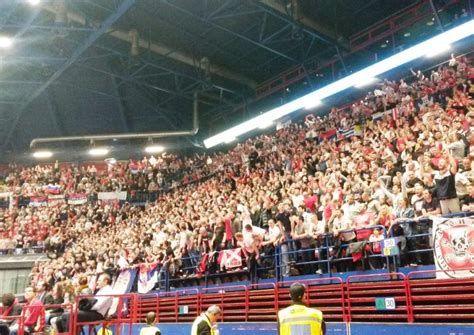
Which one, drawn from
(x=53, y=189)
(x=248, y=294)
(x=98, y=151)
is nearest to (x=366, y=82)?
(x=248, y=294)

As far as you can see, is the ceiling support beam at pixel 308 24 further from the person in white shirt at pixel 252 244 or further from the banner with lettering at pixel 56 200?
the banner with lettering at pixel 56 200

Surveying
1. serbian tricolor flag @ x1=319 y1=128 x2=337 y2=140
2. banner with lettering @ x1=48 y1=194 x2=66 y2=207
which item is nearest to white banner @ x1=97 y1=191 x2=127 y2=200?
banner with lettering @ x1=48 y1=194 x2=66 y2=207

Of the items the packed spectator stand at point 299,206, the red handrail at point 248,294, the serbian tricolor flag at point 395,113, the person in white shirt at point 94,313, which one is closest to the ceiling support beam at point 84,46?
the packed spectator stand at point 299,206

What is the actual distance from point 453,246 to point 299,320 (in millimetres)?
4609

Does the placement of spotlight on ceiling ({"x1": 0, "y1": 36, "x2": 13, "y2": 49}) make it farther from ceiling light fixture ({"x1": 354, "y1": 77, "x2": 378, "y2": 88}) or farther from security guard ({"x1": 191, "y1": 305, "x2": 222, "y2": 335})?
security guard ({"x1": 191, "y1": 305, "x2": 222, "y2": 335})

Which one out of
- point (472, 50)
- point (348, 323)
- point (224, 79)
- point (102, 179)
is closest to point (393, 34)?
point (472, 50)

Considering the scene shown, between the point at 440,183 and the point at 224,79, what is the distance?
1852 cm

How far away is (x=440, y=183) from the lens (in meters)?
9.66

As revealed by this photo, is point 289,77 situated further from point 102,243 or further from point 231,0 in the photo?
point 102,243

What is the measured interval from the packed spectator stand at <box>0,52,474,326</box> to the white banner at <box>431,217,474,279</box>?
544 millimetres

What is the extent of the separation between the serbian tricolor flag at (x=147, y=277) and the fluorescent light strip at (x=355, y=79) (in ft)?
32.8

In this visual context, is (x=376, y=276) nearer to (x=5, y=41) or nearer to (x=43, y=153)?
(x=5, y=41)

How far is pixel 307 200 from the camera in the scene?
44.6ft

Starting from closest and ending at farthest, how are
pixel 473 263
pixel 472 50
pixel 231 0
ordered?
pixel 473 263 < pixel 472 50 < pixel 231 0
